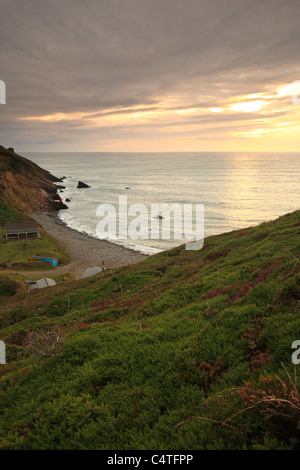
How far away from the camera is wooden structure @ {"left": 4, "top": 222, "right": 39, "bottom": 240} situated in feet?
189

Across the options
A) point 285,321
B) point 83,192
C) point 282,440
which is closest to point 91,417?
point 282,440

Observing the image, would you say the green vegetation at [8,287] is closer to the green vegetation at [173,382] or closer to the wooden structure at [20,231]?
the wooden structure at [20,231]

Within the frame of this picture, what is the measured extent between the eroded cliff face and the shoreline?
14.3 metres

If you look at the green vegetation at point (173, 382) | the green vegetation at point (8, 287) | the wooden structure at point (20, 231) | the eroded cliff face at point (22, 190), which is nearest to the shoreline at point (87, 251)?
the wooden structure at point (20, 231)

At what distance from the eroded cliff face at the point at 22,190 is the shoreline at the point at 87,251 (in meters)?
14.3

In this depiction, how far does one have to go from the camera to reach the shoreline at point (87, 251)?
51.8 m

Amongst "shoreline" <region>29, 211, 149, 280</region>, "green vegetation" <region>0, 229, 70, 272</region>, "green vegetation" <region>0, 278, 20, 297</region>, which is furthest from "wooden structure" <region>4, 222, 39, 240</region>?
"green vegetation" <region>0, 278, 20, 297</region>

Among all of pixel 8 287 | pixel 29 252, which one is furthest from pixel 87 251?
pixel 8 287

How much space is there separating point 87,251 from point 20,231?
15114mm

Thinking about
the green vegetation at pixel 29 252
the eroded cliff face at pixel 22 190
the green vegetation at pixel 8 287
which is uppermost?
the eroded cliff face at pixel 22 190

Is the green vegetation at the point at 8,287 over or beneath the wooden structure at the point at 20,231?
beneath

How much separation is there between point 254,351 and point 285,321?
3.91ft

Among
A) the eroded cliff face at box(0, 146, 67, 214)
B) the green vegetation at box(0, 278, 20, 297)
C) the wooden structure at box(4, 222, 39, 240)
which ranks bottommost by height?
the green vegetation at box(0, 278, 20, 297)

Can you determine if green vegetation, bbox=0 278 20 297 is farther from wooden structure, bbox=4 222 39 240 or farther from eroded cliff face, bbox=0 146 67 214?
eroded cliff face, bbox=0 146 67 214
